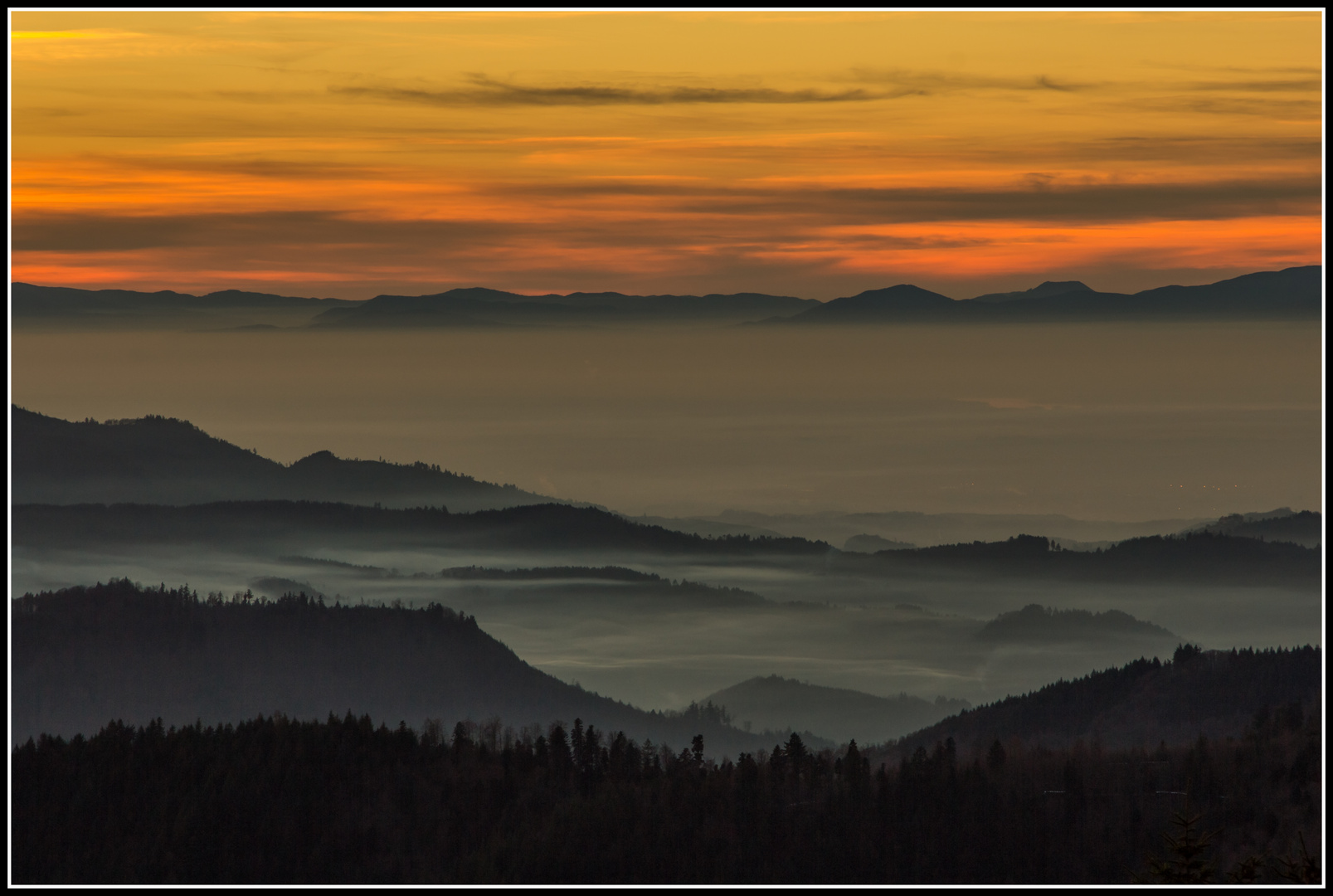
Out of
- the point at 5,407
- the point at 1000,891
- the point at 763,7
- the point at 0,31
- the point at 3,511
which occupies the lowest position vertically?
the point at 1000,891

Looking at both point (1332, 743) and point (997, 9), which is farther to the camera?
point (1332, 743)

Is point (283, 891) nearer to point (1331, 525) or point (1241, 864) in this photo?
point (1241, 864)

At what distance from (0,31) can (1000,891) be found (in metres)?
61.7

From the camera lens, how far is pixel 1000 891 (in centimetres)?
7338

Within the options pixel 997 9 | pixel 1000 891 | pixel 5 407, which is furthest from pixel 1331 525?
pixel 5 407

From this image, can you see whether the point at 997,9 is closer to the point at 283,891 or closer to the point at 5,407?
the point at 5,407

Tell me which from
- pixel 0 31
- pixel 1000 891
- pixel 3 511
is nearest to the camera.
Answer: pixel 0 31

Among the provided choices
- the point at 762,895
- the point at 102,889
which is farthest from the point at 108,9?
the point at 762,895

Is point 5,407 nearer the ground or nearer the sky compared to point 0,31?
nearer the ground

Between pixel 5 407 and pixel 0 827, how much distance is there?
55781mm

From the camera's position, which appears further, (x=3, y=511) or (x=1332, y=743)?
(x=1332, y=743)

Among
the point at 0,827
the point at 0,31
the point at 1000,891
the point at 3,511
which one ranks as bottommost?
the point at 0,827

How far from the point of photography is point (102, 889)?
2916 inches

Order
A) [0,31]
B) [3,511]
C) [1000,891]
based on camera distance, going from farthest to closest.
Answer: [1000,891] → [3,511] → [0,31]
